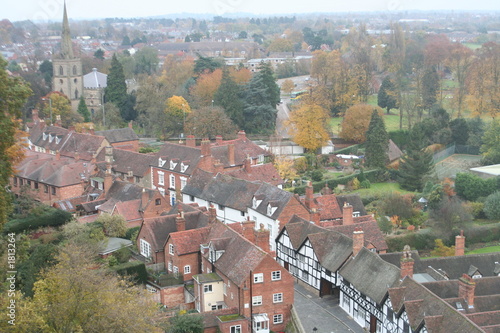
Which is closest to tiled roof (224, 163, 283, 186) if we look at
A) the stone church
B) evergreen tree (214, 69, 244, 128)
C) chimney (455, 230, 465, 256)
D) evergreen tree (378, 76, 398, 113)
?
chimney (455, 230, 465, 256)

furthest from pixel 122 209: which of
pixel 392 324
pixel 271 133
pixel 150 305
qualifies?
pixel 271 133

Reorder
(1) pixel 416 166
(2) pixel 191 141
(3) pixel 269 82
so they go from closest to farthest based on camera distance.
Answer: (2) pixel 191 141 < (1) pixel 416 166 < (3) pixel 269 82

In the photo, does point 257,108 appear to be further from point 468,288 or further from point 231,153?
point 468,288

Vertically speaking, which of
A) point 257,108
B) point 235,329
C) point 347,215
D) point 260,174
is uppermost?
point 257,108

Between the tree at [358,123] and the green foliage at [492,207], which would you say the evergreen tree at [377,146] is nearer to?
the tree at [358,123]

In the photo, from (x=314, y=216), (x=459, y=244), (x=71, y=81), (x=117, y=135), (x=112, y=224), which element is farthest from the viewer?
(x=71, y=81)

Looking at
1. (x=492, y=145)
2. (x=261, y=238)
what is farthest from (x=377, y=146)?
(x=261, y=238)

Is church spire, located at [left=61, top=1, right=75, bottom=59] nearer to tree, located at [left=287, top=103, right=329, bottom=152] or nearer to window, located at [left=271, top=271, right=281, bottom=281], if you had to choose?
tree, located at [left=287, top=103, right=329, bottom=152]
